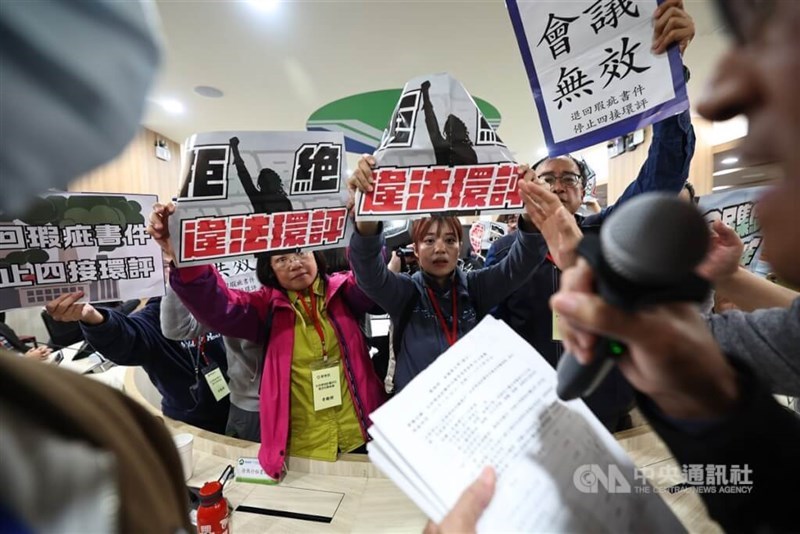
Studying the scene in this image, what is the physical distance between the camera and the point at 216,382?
1520 mm

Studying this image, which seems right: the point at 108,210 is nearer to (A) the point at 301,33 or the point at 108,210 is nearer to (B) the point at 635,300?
(B) the point at 635,300

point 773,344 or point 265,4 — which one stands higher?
point 265,4

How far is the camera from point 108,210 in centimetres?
108

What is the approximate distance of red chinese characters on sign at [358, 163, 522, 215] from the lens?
95 cm

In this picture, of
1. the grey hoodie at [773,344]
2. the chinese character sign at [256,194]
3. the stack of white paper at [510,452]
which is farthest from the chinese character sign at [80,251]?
the grey hoodie at [773,344]

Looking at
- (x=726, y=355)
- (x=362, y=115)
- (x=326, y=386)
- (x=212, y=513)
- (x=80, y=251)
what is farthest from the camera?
(x=362, y=115)

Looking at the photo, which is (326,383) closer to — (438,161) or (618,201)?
(438,161)

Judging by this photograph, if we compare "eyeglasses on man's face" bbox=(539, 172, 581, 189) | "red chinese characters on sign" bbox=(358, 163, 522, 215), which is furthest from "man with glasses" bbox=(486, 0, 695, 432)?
"red chinese characters on sign" bbox=(358, 163, 522, 215)

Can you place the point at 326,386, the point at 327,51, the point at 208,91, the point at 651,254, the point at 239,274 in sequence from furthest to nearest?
the point at 208,91 → the point at 327,51 → the point at 239,274 → the point at 326,386 → the point at 651,254

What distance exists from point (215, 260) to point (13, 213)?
745mm

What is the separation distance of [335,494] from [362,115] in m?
3.95

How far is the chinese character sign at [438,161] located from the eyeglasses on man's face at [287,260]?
448 millimetres

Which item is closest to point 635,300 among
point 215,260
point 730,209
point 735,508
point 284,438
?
point 735,508

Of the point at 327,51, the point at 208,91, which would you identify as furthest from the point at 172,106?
the point at 327,51
